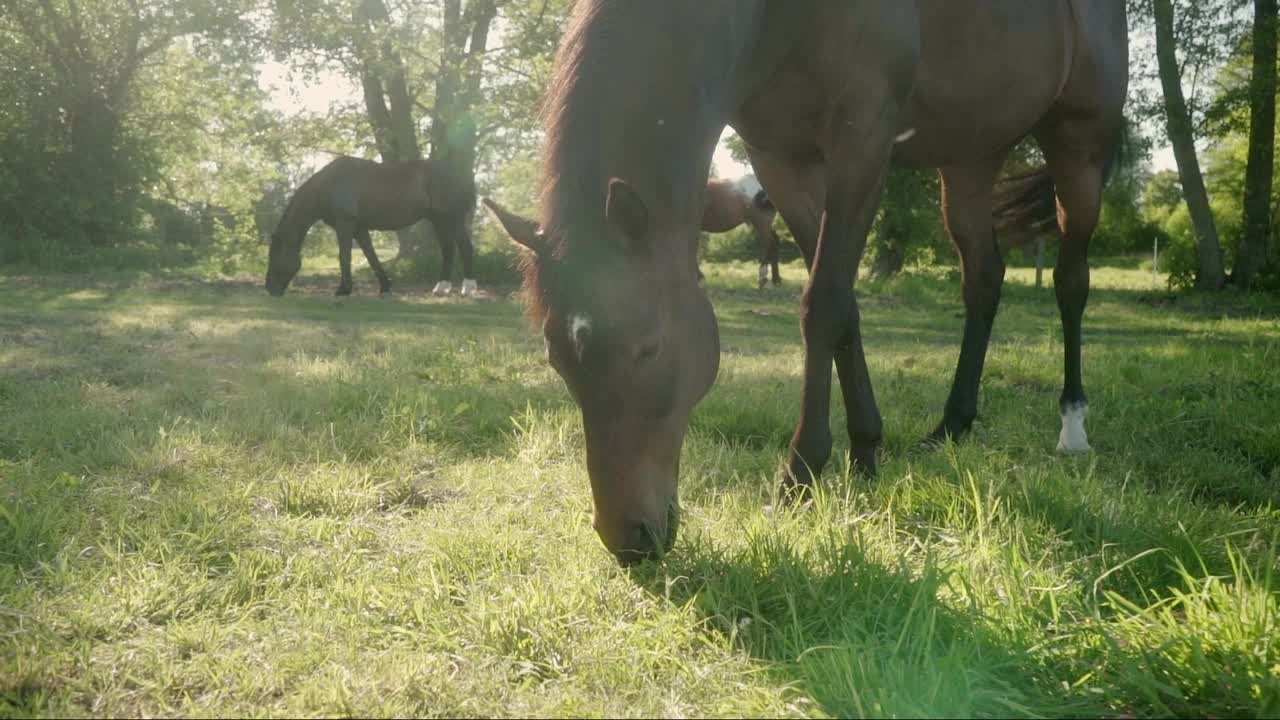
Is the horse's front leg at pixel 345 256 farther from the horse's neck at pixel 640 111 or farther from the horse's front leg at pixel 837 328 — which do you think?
the horse's neck at pixel 640 111

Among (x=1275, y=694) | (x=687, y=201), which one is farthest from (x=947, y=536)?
(x=687, y=201)

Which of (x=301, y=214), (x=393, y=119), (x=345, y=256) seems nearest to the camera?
(x=345, y=256)

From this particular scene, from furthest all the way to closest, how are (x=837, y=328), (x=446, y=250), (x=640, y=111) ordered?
(x=446, y=250), (x=837, y=328), (x=640, y=111)

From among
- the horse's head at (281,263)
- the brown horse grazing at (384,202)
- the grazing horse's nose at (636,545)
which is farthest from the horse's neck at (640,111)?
the brown horse grazing at (384,202)

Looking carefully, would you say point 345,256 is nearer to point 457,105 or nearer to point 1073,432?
point 457,105

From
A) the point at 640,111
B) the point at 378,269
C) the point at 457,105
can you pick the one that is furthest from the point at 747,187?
the point at 640,111

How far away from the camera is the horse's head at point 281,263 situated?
12.2m

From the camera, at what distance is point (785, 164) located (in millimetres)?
3320

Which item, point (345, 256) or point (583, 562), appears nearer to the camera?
point (583, 562)

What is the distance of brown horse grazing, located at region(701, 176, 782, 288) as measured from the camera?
627 inches

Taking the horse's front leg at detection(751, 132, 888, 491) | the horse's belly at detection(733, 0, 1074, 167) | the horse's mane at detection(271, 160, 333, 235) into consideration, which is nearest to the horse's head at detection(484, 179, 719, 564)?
the horse's front leg at detection(751, 132, 888, 491)

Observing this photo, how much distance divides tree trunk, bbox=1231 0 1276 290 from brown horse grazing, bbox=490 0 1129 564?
11475 millimetres

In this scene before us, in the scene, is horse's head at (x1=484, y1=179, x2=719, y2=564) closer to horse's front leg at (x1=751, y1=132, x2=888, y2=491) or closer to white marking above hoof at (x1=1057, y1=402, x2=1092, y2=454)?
horse's front leg at (x1=751, y1=132, x2=888, y2=491)

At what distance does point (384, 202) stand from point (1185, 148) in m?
13.5
